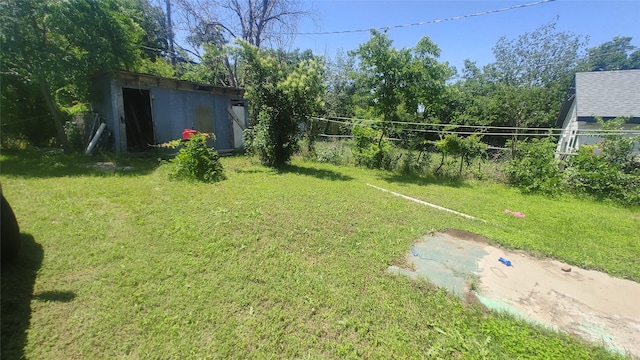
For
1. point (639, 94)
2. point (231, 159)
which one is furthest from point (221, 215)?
point (639, 94)

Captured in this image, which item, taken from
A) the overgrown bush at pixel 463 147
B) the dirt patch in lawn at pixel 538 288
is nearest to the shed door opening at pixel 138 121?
the overgrown bush at pixel 463 147

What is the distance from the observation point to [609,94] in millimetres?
10180

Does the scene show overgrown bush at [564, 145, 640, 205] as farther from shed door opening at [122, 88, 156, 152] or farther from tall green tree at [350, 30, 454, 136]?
shed door opening at [122, 88, 156, 152]

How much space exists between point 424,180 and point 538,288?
5.36 meters

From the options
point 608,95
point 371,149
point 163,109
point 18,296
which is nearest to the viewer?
point 18,296

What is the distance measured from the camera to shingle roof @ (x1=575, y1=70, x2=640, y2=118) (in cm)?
938

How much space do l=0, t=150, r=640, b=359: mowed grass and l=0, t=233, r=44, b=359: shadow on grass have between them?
0.01 meters

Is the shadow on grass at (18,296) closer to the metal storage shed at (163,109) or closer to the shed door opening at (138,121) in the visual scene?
the metal storage shed at (163,109)

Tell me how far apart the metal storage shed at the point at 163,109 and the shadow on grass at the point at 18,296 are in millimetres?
6623

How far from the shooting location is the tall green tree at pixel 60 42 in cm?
609

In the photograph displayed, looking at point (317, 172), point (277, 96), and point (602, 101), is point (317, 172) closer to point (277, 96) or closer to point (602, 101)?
point (277, 96)

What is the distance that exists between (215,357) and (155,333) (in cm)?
50


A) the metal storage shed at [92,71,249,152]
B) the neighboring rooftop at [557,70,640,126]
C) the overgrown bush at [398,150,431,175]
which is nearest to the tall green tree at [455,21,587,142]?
the neighboring rooftop at [557,70,640,126]

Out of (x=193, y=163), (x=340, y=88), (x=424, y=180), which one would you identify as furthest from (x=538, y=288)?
(x=340, y=88)
